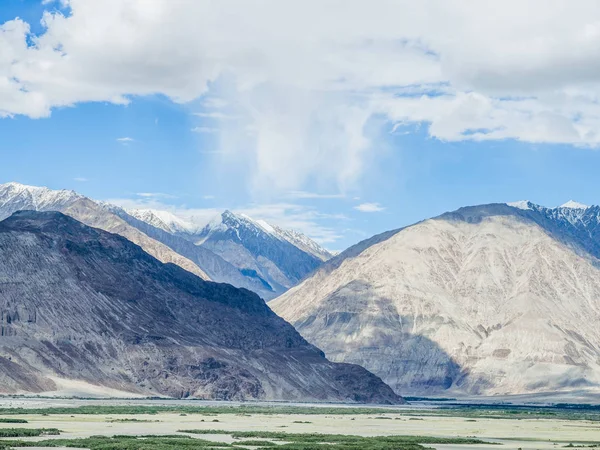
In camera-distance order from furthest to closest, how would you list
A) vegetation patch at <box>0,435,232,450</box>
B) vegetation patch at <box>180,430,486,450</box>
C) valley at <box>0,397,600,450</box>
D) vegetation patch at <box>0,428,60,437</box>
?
vegetation patch at <box>0,428,60,437</box>, valley at <box>0,397,600,450</box>, vegetation patch at <box>180,430,486,450</box>, vegetation patch at <box>0,435,232,450</box>

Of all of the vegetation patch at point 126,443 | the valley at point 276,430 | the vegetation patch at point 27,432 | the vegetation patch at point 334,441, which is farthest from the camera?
the vegetation patch at point 27,432

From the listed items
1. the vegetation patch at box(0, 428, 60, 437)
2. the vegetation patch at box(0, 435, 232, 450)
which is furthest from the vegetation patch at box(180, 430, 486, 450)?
the vegetation patch at box(0, 428, 60, 437)

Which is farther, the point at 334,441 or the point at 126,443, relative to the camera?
the point at 334,441

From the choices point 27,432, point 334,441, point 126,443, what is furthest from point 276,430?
point 126,443

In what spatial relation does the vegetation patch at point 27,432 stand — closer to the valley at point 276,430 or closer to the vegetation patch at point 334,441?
the valley at point 276,430

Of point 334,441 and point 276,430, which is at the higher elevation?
point 276,430

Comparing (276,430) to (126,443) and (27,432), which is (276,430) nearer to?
(27,432)

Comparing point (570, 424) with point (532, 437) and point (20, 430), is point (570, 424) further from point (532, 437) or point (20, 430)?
point (20, 430)

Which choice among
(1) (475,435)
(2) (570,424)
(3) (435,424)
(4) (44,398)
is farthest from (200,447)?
(4) (44,398)

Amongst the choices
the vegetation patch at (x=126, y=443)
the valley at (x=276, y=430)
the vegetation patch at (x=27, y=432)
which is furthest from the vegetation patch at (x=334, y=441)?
the vegetation patch at (x=27, y=432)

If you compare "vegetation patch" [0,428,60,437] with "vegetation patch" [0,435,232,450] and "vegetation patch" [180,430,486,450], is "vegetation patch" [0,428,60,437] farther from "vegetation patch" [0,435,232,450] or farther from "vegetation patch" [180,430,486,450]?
"vegetation patch" [180,430,486,450]

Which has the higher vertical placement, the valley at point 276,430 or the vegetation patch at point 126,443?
the valley at point 276,430
